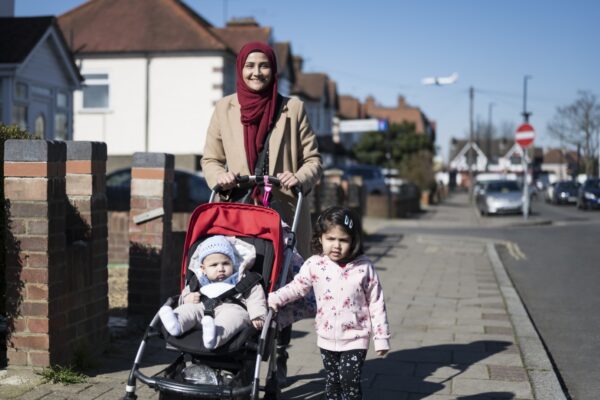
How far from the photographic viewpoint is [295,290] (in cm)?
427

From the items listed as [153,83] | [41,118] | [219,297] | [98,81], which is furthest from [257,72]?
[98,81]

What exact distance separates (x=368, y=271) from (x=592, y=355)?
3.34 meters

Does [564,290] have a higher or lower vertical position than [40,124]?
lower

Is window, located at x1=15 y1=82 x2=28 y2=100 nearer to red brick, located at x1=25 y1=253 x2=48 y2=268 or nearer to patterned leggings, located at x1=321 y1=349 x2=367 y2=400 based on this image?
red brick, located at x1=25 y1=253 x2=48 y2=268

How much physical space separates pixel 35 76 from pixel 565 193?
34.6 metres

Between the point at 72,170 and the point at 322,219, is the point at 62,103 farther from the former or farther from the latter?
the point at 322,219

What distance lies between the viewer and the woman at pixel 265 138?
4887mm

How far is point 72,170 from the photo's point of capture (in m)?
5.56

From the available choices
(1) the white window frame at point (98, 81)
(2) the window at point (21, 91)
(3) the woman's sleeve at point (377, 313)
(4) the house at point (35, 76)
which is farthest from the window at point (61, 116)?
(3) the woman's sleeve at point (377, 313)

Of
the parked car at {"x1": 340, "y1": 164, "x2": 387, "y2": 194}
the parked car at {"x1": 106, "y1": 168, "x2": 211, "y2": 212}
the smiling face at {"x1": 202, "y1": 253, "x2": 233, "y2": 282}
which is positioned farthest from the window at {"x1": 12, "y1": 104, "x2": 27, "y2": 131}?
the parked car at {"x1": 340, "y1": 164, "x2": 387, "y2": 194}

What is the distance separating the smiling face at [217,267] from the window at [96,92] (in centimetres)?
2674

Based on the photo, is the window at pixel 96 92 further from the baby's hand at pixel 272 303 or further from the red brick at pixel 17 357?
the baby's hand at pixel 272 303

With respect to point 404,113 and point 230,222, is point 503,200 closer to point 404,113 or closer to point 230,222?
point 230,222

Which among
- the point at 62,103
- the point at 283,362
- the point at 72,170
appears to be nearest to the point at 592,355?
the point at 283,362
